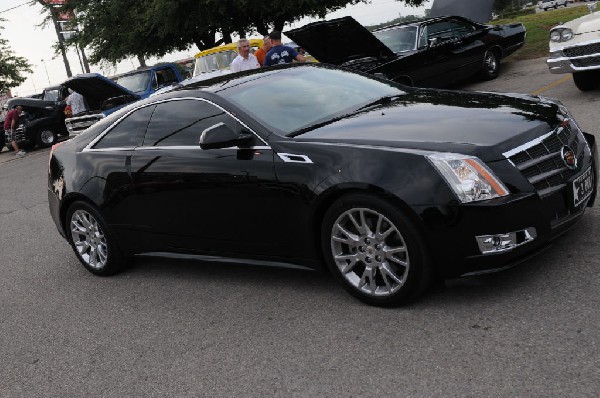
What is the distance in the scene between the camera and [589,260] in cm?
438

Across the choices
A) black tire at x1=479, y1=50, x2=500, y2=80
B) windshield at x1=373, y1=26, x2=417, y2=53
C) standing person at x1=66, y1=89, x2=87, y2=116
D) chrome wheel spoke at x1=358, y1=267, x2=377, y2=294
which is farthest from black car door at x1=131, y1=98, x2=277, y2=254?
standing person at x1=66, y1=89, x2=87, y2=116

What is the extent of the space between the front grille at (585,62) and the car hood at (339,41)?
10.6 feet

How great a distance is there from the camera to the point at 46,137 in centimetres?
2228

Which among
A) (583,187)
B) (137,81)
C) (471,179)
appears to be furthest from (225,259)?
(137,81)

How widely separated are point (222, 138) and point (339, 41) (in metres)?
7.62

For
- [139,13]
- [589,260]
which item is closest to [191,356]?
[589,260]

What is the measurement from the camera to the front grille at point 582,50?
9.59 metres

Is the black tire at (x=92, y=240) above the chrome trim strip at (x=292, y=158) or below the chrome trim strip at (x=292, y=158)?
below

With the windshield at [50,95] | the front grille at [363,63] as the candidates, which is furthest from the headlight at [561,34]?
the windshield at [50,95]

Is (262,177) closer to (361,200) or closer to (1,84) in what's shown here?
(361,200)

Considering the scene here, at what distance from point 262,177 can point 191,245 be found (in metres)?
0.98

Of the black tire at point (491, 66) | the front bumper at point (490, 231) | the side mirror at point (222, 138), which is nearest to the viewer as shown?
the front bumper at point (490, 231)

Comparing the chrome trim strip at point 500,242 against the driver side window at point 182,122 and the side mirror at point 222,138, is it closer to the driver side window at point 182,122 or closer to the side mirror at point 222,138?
the side mirror at point 222,138

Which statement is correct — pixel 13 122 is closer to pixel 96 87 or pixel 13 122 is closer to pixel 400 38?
→ pixel 96 87
